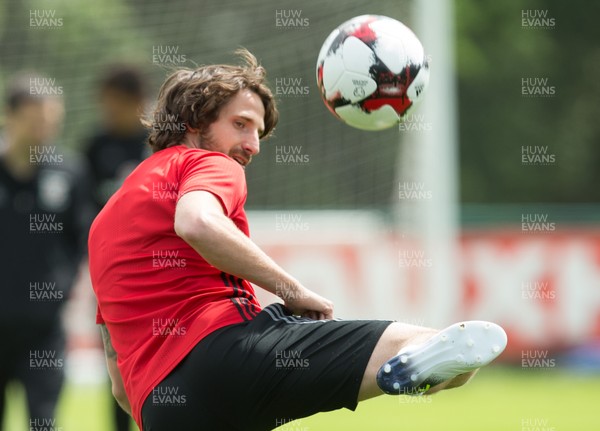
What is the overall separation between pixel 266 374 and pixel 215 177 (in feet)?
2.47

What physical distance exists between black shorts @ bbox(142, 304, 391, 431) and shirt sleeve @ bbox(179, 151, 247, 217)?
45 centimetres

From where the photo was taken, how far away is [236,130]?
14.8 ft

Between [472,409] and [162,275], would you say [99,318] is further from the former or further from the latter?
[472,409]

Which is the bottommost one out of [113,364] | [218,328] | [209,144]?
[113,364]

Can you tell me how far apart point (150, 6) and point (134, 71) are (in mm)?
4406

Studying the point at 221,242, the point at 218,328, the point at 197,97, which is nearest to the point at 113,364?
the point at 218,328

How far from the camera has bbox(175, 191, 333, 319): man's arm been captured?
387cm

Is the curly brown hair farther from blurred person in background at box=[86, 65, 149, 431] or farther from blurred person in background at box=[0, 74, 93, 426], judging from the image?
blurred person in background at box=[86, 65, 149, 431]

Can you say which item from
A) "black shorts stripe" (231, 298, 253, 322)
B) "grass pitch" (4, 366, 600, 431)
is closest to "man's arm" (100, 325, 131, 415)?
"black shorts stripe" (231, 298, 253, 322)

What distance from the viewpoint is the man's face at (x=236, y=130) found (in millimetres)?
4496

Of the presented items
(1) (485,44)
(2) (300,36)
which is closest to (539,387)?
(2) (300,36)

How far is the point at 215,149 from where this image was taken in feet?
14.8

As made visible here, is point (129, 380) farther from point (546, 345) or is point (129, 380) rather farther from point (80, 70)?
point (546, 345)

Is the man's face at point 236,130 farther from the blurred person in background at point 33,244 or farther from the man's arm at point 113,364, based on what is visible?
the blurred person in background at point 33,244
